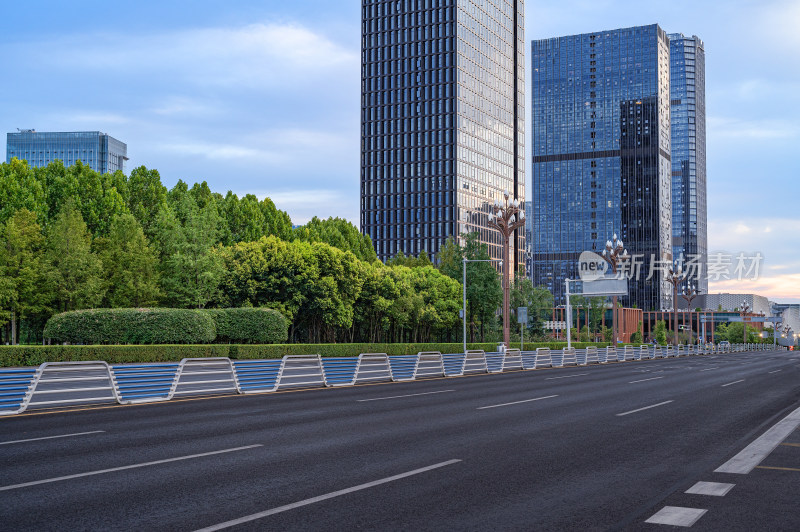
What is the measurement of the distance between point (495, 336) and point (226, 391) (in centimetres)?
5671

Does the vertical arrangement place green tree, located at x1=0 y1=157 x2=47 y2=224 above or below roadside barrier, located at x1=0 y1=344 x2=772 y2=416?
above

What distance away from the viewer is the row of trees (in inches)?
1849

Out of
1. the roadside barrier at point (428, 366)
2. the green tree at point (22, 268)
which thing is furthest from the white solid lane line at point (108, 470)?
the green tree at point (22, 268)

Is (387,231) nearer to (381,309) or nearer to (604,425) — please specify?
(381,309)

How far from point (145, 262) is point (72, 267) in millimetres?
5121

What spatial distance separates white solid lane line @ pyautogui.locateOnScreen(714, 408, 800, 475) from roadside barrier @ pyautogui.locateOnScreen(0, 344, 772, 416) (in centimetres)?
1336

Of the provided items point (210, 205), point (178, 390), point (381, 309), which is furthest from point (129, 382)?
point (381, 309)

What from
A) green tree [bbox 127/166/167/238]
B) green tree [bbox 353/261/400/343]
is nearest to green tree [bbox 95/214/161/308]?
green tree [bbox 127/166/167/238]

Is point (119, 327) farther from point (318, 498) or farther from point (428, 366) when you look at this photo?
point (318, 498)

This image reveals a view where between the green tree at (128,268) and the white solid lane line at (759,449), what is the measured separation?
43432mm

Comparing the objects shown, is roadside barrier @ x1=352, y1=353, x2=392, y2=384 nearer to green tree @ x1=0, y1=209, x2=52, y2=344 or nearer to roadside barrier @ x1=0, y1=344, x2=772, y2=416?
roadside barrier @ x1=0, y1=344, x2=772, y2=416

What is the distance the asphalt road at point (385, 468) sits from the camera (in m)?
6.62

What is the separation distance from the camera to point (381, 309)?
2502 inches

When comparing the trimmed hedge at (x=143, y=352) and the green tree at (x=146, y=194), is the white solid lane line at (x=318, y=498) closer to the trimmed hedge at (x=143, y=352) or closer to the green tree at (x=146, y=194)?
the trimmed hedge at (x=143, y=352)
